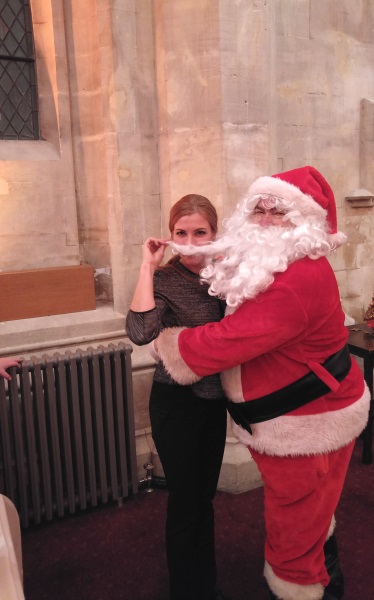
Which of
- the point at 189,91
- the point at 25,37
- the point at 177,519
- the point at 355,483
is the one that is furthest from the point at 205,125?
the point at 355,483

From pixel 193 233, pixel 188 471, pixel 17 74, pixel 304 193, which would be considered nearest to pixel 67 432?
pixel 188 471

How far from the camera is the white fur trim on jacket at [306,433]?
5.64 ft

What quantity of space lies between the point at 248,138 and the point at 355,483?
2.17 m

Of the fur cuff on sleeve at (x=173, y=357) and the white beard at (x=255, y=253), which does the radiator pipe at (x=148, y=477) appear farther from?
the white beard at (x=255, y=253)

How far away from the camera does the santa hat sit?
1722 mm

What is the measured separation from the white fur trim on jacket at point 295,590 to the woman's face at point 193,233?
44.6 inches

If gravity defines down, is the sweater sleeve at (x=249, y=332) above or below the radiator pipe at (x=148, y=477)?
above

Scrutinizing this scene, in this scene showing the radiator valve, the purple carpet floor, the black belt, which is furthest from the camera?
the radiator valve

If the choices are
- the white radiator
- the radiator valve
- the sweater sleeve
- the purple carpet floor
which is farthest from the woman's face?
the radiator valve

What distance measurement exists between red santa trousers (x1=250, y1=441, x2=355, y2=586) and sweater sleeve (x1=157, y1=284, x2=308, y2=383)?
1.34 ft

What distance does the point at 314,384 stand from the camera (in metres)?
1.71

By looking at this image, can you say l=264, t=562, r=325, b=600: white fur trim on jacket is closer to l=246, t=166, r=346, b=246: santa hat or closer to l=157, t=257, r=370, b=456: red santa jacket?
l=157, t=257, r=370, b=456: red santa jacket

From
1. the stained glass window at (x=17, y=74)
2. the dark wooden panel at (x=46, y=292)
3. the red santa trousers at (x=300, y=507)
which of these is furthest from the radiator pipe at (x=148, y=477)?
the stained glass window at (x=17, y=74)

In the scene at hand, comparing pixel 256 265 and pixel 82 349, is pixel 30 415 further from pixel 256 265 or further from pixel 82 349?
pixel 256 265
